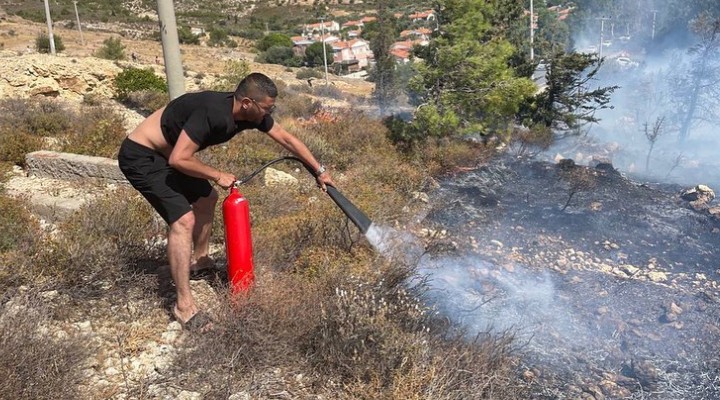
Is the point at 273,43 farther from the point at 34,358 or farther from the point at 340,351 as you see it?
the point at 34,358

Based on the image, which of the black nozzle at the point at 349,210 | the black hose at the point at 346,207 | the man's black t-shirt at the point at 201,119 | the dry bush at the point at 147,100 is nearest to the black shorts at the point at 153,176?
the man's black t-shirt at the point at 201,119

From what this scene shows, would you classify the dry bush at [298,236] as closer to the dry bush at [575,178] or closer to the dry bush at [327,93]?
the dry bush at [575,178]

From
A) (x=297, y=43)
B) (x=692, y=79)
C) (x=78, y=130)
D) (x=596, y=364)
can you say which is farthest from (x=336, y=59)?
(x=596, y=364)

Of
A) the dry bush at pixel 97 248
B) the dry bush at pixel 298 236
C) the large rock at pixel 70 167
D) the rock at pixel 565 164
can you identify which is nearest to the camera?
the dry bush at pixel 97 248

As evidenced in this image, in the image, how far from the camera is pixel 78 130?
810cm

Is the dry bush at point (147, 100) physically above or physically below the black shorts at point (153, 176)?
below

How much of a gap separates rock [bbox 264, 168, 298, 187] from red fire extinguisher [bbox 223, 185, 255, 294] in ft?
10.9

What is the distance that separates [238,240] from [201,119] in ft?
2.43

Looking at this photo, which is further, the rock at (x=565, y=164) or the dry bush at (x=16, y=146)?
the rock at (x=565, y=164)

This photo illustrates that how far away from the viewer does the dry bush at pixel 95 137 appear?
729 cm

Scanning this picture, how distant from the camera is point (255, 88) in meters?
2.94

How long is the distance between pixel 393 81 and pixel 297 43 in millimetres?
29372

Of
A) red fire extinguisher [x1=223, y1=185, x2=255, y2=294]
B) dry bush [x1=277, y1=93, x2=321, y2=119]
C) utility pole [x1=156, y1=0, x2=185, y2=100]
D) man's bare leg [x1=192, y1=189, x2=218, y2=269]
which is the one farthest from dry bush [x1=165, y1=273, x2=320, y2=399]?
dry bush [x1=277, y1=93, x2=321, y2=119]

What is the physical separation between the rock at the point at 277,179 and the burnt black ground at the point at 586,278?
2008mm
